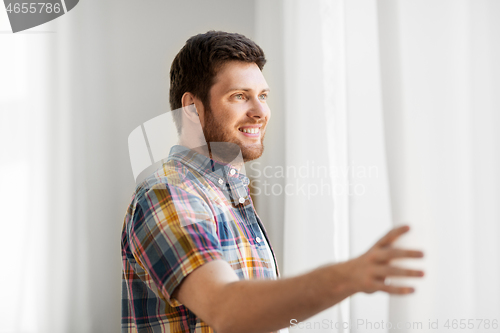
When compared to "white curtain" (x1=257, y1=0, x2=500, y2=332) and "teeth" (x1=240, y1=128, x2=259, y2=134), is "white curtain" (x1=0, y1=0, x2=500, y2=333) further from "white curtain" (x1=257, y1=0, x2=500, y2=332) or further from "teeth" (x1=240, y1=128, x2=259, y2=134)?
"teeth" (x1=240, y1=128, x2=259, y2=134)

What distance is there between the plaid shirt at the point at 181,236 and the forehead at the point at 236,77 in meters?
0.20

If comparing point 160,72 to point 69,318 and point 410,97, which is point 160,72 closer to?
point 69,318

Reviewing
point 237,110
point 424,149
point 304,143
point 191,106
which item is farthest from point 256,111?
point 304,143

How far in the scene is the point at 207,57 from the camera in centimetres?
95

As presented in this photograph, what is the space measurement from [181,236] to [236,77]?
0.51 m

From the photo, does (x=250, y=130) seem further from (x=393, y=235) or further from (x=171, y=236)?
(x=393, y=235)

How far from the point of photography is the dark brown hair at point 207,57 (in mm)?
949

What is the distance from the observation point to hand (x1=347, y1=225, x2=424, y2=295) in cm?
40

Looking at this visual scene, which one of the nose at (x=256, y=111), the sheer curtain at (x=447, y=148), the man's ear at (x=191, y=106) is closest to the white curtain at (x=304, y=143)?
the sheer curtain at (x=447, y=148)

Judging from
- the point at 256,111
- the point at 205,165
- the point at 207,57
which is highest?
the point at 207,57

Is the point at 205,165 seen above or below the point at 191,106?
below

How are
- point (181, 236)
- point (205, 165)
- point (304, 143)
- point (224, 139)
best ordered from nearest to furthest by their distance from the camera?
point (181, 236) < point (205, 165) < point (224, 139) < point (304, 143)

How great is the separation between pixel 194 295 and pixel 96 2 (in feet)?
6.92

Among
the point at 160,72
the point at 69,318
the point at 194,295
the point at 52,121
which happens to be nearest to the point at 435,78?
the point at 194,295
